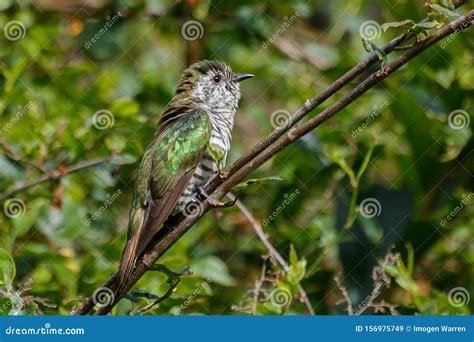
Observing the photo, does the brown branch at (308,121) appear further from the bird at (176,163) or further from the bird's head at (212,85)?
the bird's head at (212,85)

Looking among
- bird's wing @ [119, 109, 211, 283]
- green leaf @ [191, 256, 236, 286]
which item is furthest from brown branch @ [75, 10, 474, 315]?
green leaf @ [191, 256, 236, 286]

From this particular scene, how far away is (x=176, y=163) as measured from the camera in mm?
4875

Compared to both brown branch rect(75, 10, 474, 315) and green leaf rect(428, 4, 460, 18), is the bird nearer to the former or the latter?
brown branch rect(75, 10, 474, 315)

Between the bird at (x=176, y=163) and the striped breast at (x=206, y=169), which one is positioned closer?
the bird at (x=176, y=163)

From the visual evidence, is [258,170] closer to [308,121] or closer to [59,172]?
[59,172]

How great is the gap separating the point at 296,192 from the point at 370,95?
0.94 m

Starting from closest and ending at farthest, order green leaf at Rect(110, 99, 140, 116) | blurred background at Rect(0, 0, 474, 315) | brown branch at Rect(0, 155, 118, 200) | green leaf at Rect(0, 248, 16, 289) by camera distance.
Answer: green leaf at Rect(0, 248, 16, 289) < blurred background at Rect(0, 0, 474, 315) < brown branch at Rect(0, 155, 118, 200) < green leaf at Rect(110, 99, 140, 116)

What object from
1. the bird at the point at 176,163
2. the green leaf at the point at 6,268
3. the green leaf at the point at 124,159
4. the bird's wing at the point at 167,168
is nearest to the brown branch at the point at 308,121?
the green leaf at the point at 6,268

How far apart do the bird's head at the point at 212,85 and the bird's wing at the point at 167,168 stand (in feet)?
1.54

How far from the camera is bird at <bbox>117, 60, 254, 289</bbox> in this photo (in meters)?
4.57

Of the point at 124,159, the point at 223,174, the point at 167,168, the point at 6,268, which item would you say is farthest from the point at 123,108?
the point at 223,174

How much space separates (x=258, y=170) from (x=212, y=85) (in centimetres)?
71

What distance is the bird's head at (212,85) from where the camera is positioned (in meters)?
5.60

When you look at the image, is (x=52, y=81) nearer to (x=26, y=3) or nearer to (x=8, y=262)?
(x=26, y=3)
